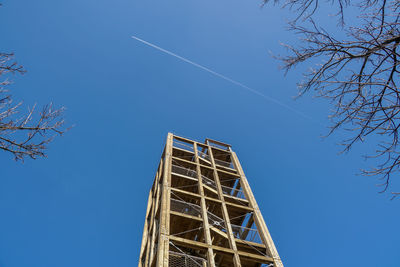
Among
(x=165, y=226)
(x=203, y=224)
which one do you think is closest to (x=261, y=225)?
(x=203, y=224)

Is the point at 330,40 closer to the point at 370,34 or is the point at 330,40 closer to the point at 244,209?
the point at 370,34

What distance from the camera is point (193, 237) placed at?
14.9m

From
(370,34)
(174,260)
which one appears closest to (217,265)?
(174,260)

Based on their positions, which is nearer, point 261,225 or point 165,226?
point 165,226

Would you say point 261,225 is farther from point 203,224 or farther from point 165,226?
point 165,226

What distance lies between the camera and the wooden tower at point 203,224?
10750mm

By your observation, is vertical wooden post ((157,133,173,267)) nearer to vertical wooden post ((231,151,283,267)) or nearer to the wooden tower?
the wooden tower

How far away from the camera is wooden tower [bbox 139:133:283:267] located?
10.8 metres

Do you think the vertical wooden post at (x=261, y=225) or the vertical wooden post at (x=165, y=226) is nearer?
the vertical wooden post at (x=165, y=226)

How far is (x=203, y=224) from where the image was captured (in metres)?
12.0

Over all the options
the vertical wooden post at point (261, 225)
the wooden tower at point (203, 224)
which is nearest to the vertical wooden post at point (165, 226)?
the wooden tower at point (203, 224)

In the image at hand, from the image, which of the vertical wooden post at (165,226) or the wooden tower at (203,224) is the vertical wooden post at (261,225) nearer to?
the wooden tower at (203,224)

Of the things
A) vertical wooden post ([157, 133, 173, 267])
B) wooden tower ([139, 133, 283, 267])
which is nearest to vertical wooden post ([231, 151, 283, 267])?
wooden tower ([139, 133, 283, 267])

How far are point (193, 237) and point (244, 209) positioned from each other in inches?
123
